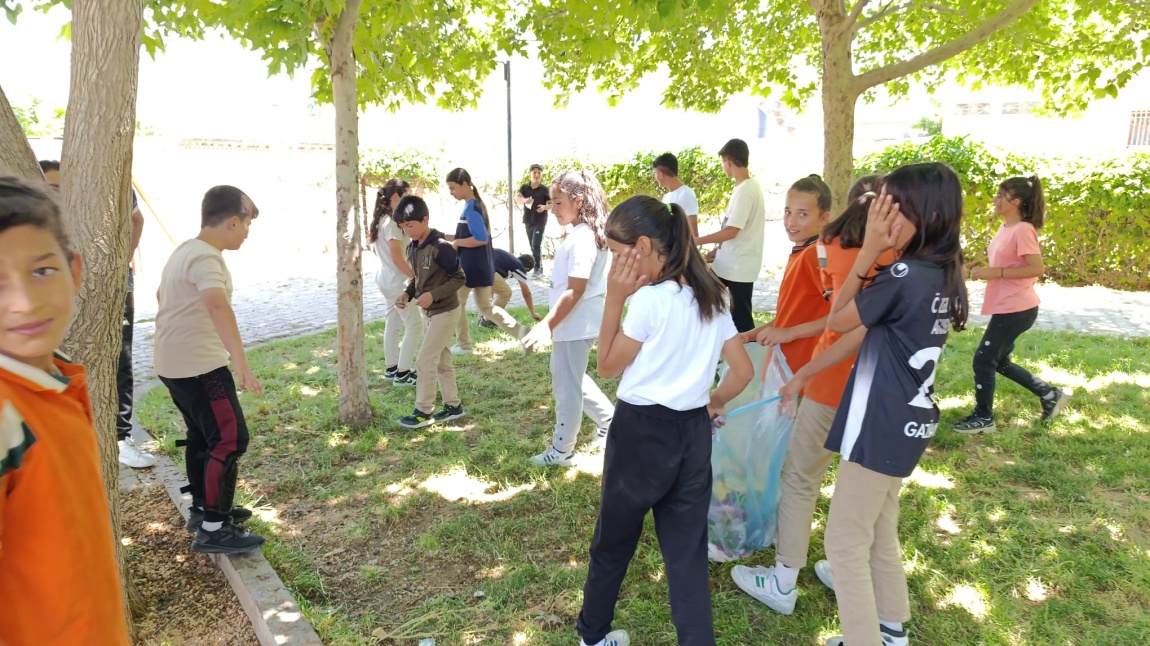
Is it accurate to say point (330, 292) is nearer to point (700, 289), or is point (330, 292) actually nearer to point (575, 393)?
point (575, 393)

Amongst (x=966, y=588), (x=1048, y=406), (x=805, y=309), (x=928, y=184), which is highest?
(x=928, y=184)

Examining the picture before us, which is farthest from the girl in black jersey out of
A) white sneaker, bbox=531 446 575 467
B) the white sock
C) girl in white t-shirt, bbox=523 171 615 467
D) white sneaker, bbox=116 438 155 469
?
white sneaker, bbox=116 438 155 469

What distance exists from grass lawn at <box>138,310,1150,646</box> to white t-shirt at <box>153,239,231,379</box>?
3.35ft

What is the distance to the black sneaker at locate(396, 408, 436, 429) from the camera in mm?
4992

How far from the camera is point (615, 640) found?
2619mm

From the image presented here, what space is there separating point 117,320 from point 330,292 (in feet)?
30.9

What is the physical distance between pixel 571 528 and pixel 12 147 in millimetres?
2786

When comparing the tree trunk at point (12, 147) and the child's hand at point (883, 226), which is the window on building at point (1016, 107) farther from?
the tree trunk at point (12, 147)

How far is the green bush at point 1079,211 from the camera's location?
373 inches

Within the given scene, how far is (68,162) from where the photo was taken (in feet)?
7.59

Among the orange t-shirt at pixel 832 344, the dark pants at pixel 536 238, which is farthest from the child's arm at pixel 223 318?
the dark pants at pixel 536 238

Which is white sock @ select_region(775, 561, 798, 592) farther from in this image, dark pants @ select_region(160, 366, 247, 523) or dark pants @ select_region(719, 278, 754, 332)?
dark pants @ select_region(719, 278, 754, 332)

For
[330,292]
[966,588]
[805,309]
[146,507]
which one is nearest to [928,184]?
[805,309]

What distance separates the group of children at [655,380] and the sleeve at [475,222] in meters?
2.27
